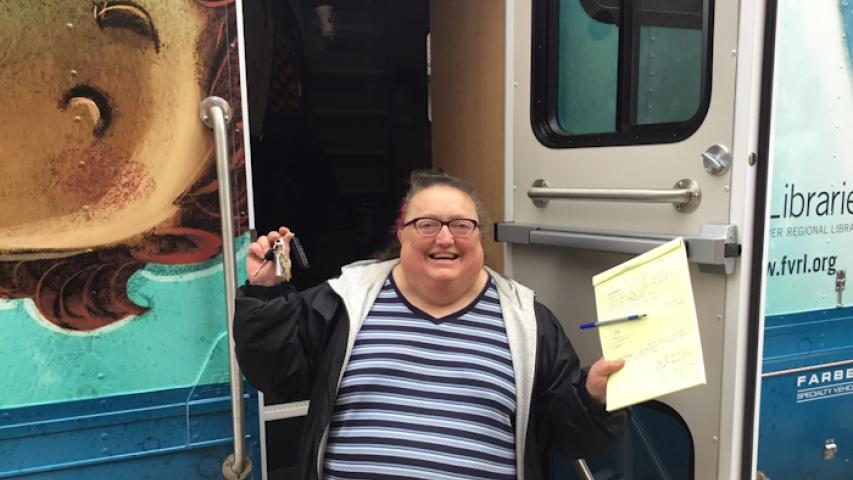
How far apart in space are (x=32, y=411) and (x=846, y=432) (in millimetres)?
2577

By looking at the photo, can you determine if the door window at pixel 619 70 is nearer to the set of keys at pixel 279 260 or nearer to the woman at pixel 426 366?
the woman at pixel 426 366

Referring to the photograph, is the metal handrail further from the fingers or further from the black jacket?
the fingers

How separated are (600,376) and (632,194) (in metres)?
0.49

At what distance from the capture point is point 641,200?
5.25 ft

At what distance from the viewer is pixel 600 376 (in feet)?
4.53

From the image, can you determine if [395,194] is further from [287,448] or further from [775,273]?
[775,273]

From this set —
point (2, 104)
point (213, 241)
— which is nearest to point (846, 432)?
point (213, 241)

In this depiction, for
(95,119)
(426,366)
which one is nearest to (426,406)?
(426,366)

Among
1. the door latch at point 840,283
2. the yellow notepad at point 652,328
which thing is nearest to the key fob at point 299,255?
the yellow notepad at point 652,328

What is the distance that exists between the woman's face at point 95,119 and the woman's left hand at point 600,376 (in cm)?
101

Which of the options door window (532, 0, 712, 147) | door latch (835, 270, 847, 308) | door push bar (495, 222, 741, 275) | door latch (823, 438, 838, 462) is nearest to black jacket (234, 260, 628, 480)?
door push bar (495, 222, 741, 275)

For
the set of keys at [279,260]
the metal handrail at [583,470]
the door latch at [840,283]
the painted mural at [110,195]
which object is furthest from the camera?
the door latch at [840,283]

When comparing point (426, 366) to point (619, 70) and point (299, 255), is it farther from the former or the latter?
point (619, 70)

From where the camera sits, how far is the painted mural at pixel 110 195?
143 centimetres
